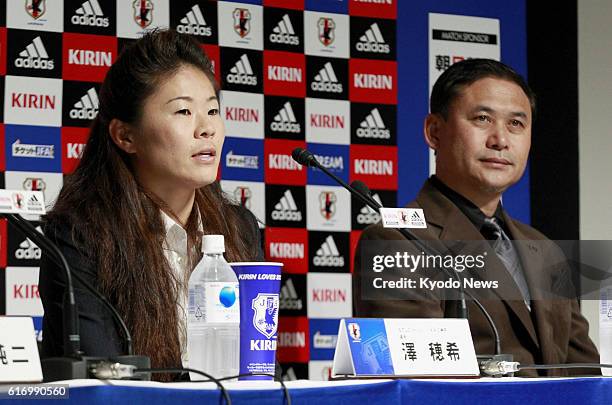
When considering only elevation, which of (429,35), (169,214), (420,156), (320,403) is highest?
(429,35)

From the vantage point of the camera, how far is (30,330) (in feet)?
4.46

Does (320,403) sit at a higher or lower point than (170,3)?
lower

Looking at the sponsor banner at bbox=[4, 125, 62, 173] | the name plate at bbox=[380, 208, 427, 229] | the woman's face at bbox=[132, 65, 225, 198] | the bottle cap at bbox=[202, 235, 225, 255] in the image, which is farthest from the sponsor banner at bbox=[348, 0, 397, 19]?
the bottle cap at bbox=[202, 235, 225, 255]

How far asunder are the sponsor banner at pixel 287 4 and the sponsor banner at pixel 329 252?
855mm

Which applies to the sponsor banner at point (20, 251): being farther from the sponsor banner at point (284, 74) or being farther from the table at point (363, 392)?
the table at point (363, 392)

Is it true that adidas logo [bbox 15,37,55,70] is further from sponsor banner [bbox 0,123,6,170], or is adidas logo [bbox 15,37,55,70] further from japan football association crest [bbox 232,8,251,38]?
japan football association crest [bbox 232,8,251,38]

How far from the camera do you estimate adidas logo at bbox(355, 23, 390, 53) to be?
3.98 metres

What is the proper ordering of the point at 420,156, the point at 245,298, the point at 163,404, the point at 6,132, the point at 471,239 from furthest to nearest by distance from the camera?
the point at 420,156 < the point at 6,132 < the point at 471,239 < the point at 245,298 < the point at 163,404

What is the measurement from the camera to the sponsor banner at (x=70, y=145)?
3472 mm

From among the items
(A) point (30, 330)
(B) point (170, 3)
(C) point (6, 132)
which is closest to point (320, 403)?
(A) point (30, 330)

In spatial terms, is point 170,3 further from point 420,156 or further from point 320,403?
point 320,403

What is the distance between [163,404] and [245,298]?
30 cm

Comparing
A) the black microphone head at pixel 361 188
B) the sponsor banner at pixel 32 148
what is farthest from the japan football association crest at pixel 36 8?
the black microphone head at pixel 361 188

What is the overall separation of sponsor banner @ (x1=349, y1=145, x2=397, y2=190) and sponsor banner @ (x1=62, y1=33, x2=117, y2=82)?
0.98 m
